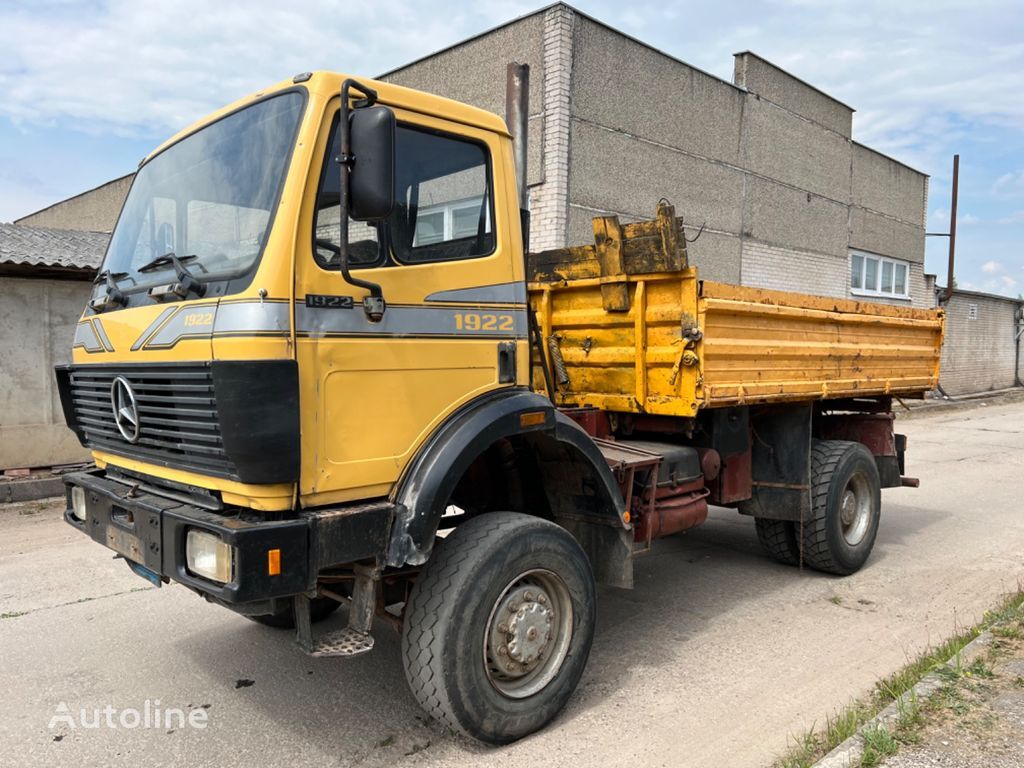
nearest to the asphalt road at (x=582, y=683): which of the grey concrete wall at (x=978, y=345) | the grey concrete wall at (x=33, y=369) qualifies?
the grey concrete wall at (x=33, y=369)

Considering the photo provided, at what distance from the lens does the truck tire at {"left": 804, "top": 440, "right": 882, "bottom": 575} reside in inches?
223

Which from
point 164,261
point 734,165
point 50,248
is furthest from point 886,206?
point 164,261

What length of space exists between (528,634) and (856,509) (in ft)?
12.1

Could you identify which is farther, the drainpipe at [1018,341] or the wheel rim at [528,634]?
the drainpipe at [1018,341]

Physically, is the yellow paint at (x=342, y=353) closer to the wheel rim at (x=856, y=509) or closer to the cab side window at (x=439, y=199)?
the cab side window at (x=439, y=199)

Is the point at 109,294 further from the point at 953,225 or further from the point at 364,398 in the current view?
the point at 953,225

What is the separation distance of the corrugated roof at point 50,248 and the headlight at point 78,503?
15.8 feet

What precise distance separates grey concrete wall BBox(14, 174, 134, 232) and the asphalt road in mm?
17381

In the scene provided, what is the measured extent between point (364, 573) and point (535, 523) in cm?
80

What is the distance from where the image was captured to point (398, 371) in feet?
10.6

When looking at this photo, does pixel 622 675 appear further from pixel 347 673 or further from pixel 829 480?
pixel 829 480

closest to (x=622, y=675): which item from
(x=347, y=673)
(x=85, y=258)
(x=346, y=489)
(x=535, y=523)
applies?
(x=535, y=523)

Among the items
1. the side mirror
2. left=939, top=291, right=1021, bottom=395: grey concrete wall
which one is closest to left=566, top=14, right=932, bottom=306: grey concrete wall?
left=939, top=291, right=1021, bottom=395: grey concrete wall

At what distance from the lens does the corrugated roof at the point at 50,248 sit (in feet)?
29.1
